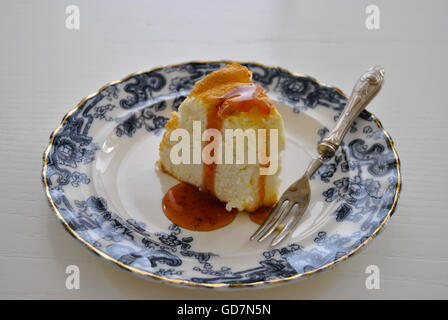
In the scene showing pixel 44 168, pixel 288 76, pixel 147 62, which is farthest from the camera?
pixel 147 62

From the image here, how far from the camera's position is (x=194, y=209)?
5.06 ft

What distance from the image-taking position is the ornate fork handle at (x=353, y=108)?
166 centimetres

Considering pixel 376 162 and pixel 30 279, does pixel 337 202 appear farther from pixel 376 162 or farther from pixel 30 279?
pixel 30 279

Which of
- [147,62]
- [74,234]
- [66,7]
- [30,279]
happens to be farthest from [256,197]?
[66,7]

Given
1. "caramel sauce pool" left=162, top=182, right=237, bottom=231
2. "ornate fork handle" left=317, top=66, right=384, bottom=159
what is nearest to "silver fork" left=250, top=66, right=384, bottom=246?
"ornate fork handle" left=317, top=66, right=384, bottom=159

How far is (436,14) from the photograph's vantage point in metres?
2.63

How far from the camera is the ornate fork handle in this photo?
5.45 ft

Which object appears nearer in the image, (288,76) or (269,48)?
(288,76)

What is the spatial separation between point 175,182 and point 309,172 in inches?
18.7

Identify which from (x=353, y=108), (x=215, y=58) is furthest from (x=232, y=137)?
(x=215, y=58)

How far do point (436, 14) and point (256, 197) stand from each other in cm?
181

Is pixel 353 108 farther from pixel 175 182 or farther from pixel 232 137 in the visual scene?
pixel 175 182

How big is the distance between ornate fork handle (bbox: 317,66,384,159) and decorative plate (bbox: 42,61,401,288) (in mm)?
46

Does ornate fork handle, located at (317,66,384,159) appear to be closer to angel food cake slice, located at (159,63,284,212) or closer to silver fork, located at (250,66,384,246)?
silver fork, located at (250,66,384,246)
